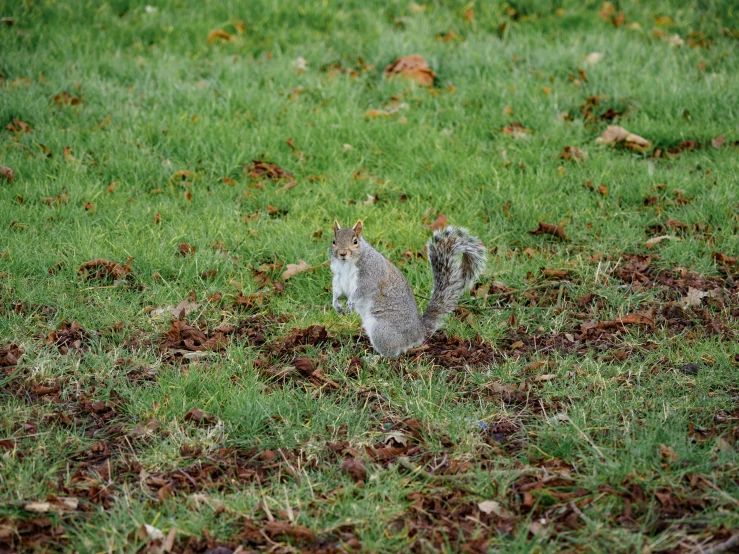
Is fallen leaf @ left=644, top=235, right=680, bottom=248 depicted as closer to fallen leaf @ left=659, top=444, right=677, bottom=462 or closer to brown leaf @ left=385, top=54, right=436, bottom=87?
fallen leaf @ left=659, top=444, right=677, bottom=462

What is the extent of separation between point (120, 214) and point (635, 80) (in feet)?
12.3

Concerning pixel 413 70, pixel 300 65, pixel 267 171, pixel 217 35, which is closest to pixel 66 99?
pixel 217 35

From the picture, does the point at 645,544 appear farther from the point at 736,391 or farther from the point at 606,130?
the point at 606,130

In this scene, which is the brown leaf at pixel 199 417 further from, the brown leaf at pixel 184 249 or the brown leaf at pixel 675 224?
the brown leaf at pixel 675 224

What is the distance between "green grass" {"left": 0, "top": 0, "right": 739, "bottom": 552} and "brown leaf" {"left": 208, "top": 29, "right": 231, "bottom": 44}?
47mm

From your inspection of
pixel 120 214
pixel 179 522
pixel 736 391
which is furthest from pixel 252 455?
pixel 120 214

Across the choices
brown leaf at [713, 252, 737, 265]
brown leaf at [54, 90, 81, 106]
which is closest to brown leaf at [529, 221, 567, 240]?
brown leaf at [713, 252, 737, 265]

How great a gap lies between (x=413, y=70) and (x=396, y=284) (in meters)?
2.97

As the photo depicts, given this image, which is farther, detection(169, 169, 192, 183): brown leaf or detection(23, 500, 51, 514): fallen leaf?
detection(169, 169, 192, 183): brown leaf

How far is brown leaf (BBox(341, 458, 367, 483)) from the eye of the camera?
8.94 ft

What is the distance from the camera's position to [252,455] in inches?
113

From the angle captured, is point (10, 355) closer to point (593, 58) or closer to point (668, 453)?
point (668, 453)

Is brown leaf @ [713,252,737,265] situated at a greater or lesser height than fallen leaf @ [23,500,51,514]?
lesser

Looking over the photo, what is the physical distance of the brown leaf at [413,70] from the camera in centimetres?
624
